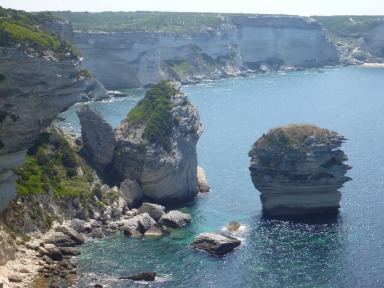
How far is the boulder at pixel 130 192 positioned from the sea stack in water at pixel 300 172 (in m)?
11.9

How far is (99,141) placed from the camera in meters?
69.7

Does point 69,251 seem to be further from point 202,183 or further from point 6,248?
point 202,183

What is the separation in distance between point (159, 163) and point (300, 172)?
14.7m

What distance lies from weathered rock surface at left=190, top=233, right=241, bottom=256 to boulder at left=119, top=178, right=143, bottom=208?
11974 millimetres

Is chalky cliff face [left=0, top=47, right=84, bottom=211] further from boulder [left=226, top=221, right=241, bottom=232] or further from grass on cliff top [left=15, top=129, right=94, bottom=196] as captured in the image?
boulder [left=226, top=221, right=241, bottom=232]

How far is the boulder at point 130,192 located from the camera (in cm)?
6556

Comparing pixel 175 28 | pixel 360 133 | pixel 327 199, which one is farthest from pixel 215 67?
pixel 327 199

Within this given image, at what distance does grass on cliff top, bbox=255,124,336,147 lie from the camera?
63688 millimetres

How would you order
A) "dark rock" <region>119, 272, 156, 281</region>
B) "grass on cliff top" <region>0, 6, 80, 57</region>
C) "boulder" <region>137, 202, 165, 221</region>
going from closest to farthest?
"dark rock" <region>119, 272, 156, 281</region>
"grass on cliff top" <region>0, 6, 80, 57</region>
"boulder" <region>137, 202, 165, 221</region>

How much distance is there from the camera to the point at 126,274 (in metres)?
49.2

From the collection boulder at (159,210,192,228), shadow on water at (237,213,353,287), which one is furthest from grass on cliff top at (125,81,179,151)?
shadow on water at (237,213,353,287)

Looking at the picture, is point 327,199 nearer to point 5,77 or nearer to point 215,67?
point 5,77

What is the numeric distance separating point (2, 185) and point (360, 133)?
67.1 meters

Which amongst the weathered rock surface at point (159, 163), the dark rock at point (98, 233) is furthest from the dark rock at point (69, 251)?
the weathered rock surface at point (159, 163)
